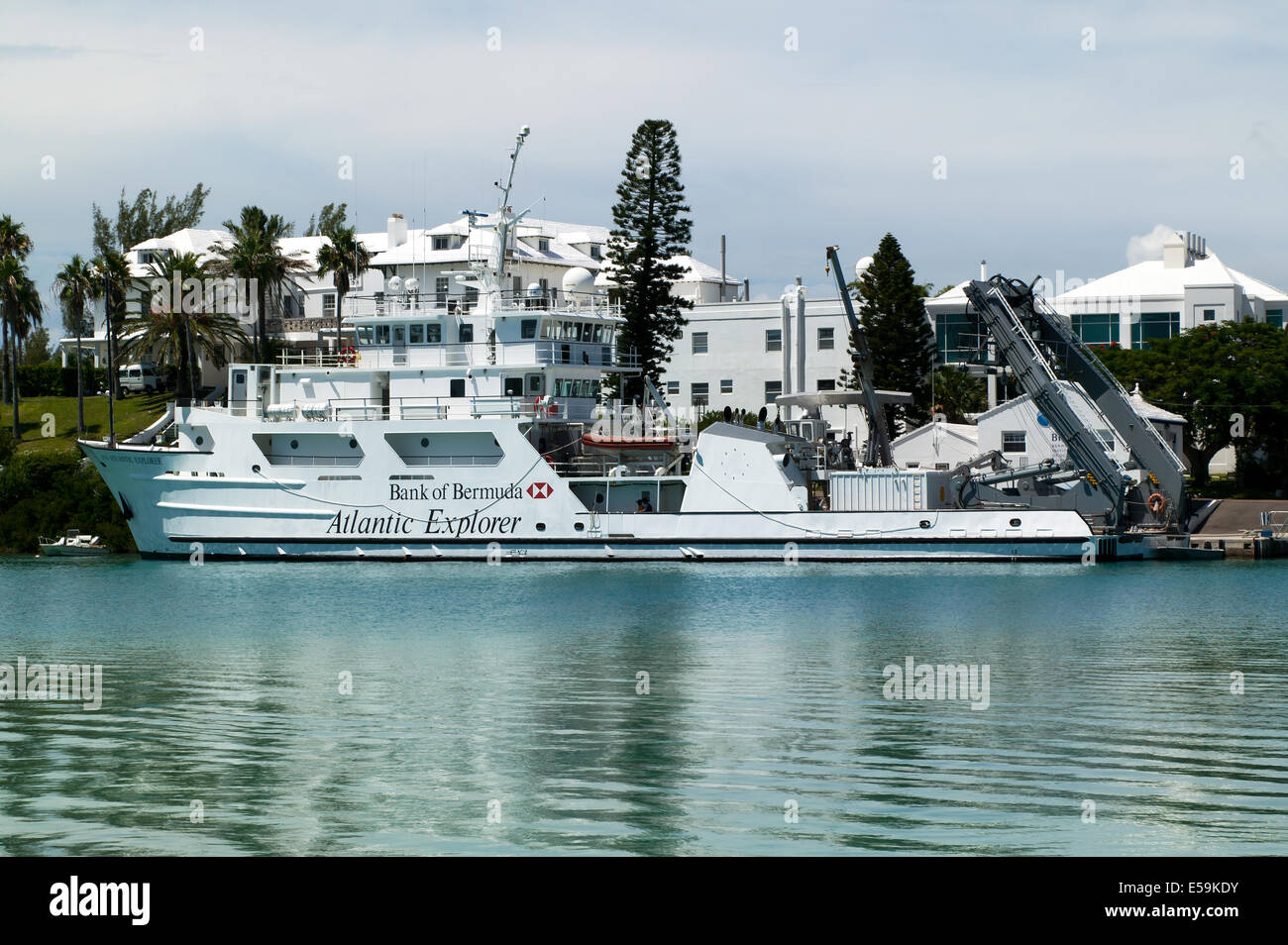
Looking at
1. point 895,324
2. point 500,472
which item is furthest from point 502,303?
point 895,324

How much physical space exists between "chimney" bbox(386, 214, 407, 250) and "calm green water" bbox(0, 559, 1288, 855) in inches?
1735

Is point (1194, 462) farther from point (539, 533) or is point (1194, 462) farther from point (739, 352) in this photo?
point (539, 533)

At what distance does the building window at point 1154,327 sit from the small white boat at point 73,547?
41.1 meters

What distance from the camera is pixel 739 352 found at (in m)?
64.5

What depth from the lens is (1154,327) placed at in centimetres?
5841

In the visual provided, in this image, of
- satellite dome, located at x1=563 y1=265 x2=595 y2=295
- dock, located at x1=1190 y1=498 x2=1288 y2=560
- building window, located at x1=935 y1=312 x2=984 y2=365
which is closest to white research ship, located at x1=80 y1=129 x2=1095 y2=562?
satellite dome, located at x1=563 y1=265 x2=595 y2=295

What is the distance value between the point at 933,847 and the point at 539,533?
93.8 ft

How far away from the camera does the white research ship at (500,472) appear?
121ft

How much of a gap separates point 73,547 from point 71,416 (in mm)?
17293

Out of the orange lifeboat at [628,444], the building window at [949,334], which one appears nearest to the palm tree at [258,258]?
the orange lifeboat at [628,444]

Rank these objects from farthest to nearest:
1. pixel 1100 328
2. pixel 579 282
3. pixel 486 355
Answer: pixel 1100 328 → pixel 579 282 → pixel 486 355

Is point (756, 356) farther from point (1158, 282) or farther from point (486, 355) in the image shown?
point (486, 355)
